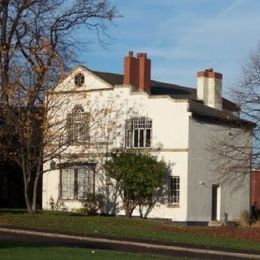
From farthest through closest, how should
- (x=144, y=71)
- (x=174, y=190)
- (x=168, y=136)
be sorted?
(x=144, y=71) → (x=168, y=136) → (x=174, y=190)

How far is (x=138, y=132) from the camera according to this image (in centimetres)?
4722

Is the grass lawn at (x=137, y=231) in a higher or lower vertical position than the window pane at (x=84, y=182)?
lower

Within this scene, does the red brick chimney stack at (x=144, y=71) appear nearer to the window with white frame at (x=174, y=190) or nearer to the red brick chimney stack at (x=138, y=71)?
the red brick chimney stack at (x=138, y=71)

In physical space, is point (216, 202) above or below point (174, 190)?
below

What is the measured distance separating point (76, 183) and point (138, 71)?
26.9ft

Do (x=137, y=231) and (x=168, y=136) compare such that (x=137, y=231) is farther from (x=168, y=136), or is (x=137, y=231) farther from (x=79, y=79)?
(x=79, y=79)

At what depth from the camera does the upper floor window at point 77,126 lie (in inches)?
1671

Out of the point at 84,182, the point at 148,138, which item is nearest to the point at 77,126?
the point at 148,138

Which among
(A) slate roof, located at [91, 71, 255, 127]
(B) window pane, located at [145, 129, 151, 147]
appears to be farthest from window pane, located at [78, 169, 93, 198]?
(A) slate roof, located at [91, 71, 255, 127]

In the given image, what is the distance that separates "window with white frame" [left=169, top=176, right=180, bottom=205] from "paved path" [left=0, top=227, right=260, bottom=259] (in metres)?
17.5

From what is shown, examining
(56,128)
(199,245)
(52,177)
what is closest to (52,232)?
(199,245)

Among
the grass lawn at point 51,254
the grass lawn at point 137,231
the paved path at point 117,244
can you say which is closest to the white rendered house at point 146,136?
the grass lawn at point 137,231

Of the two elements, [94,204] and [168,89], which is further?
[168,89]

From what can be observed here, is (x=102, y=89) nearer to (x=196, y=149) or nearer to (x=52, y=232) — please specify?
(x=196, y=149)
